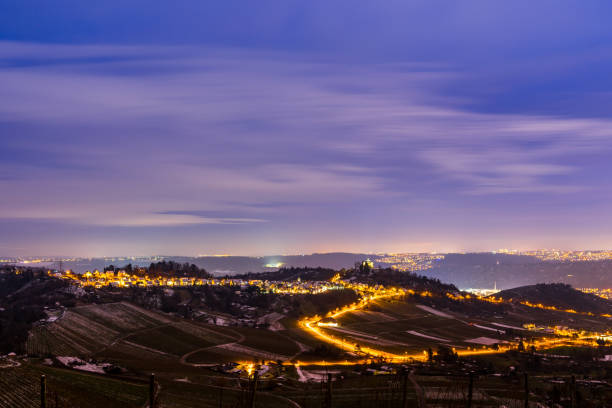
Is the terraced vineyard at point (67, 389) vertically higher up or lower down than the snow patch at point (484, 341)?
higher up

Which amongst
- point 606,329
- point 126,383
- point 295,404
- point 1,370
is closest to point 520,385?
point 295,404

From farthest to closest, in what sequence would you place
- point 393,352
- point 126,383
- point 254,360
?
point 393,352, point 254,360, point 126,383

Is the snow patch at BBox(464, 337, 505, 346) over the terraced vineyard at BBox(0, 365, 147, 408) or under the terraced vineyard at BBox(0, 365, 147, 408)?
under

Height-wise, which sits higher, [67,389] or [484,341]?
[67,389]

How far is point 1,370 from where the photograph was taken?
51.2 metres

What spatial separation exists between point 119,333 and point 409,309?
116 meters

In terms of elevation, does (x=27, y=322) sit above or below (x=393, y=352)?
above

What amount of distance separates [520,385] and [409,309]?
114m

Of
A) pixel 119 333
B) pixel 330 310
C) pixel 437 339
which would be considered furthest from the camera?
pixel 330 310

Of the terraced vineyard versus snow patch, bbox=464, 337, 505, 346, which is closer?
the terraced vineyard

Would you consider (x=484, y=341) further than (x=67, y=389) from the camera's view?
Yes

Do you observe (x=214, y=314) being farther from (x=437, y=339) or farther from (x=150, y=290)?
(x=437, y=339)

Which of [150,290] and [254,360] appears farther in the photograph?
[150,290]

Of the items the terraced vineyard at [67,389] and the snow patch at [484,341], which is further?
the snow patch at [484,341]
